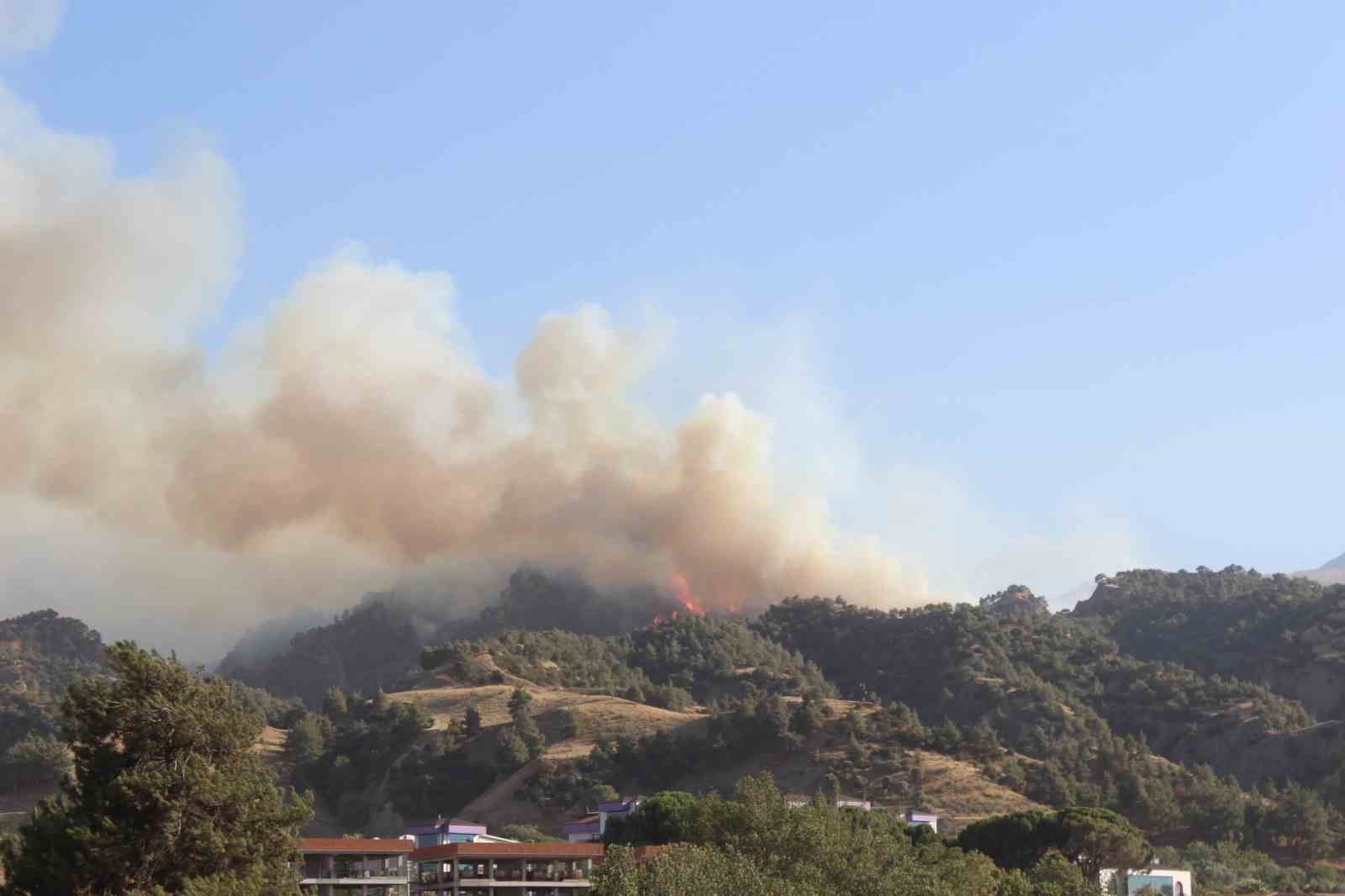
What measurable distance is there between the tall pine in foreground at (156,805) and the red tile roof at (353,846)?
32887mm

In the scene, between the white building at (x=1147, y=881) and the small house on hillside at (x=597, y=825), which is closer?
the white building at (x=1147, y=881)

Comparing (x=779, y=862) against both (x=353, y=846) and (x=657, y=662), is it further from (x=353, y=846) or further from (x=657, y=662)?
(x=657, y=662)

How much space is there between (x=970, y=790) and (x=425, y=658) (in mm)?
70537

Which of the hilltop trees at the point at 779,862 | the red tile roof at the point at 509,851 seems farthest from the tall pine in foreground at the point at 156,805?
the red tile roof at the point at 509,851

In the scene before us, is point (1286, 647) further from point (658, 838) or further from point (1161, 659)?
point (658, 838)

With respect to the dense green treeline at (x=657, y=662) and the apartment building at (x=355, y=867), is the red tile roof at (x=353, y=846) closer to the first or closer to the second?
the apartment building at (x=355, y=867)

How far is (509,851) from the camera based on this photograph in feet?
294

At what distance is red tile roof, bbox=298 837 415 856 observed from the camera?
86.8m

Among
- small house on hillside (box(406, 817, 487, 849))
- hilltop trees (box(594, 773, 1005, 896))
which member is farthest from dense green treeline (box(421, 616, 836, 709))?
hilltop trees (box(594, 773, 1005, 896))

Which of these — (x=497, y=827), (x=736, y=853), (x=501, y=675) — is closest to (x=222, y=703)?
(x=736, y=853)

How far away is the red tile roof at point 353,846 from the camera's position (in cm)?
8681

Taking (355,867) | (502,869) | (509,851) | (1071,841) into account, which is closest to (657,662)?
(1071,841)

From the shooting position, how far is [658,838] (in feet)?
Answer: 323

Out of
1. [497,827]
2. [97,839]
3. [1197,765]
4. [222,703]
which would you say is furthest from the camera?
[1197,765]
